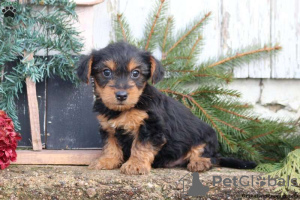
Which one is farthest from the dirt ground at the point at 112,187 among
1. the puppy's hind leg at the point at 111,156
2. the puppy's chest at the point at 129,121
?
the puppy's chest at the point at 129,121

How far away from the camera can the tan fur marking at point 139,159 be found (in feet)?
12.2

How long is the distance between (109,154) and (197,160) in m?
0.85

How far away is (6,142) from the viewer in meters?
3.88

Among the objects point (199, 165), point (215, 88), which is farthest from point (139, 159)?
point (215, 88)

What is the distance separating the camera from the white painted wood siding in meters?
5.25

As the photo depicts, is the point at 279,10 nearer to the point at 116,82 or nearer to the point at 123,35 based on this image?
the point at 123,35

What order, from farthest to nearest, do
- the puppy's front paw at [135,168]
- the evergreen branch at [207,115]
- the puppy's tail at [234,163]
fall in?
the evergreen branch at [207,115] → the puppy's tail at [234,163] → the puppy's front paw at [135,168]

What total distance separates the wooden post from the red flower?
1.38ft

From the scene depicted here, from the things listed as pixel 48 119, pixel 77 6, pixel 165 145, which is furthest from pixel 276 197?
pixel 77 6

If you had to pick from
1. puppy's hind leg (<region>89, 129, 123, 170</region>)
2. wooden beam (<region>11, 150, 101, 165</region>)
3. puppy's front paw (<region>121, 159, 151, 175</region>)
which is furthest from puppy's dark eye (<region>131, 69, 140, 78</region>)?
wooden beam (<region>11, 150, 101, 165</region>)

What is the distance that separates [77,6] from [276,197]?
2869mm

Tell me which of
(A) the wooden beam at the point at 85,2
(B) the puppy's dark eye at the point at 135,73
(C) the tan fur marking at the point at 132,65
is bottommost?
(B) the puppy's dark eye at the point at 135,73

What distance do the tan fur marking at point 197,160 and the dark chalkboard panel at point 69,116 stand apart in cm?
117

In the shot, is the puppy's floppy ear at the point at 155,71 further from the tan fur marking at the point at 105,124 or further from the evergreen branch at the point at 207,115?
the evergreen branch at the point at 207,115
